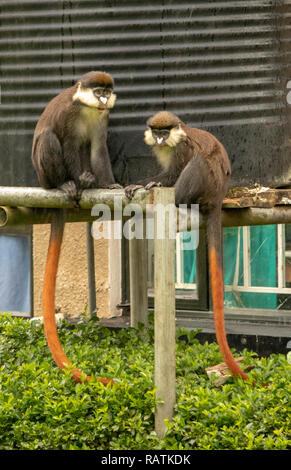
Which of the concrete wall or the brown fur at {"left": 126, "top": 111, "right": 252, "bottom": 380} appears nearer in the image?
the brown fur at {"left": 126, "top": 111, "right": 252, "bottom": 380}

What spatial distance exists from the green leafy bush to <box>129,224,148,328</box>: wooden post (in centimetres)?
87

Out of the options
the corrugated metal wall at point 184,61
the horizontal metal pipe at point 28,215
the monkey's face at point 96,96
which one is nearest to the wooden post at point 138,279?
the horizontal metal pipe at point 28,215

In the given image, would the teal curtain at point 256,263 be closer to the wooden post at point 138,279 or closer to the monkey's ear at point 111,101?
the wooden post at point 138,279

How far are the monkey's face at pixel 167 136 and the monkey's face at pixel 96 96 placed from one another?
244 mm

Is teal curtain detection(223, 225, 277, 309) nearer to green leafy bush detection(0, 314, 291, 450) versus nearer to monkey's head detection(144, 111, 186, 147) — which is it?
green leafy bush detection(0, 314, 291, 450)

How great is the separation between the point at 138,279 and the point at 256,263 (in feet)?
3.28

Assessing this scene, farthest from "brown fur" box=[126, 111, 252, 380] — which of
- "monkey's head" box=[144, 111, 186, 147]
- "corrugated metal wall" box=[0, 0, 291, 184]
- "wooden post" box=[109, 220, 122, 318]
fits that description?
"wooden post" box=[109, 220, 122, 318]

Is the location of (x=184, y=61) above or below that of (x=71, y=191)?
above

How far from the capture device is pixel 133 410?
2.88 meters

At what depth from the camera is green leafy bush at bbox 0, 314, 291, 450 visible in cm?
273

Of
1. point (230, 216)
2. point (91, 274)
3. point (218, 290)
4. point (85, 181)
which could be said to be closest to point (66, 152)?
point (85, 181)

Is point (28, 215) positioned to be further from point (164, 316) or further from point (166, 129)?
point (164, 316)
